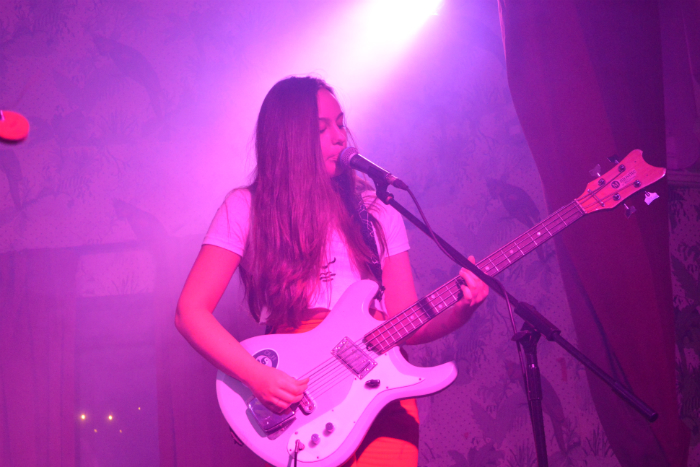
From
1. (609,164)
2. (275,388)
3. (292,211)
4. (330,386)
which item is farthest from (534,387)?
(609,164)

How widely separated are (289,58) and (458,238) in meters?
1.36

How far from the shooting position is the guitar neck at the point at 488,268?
55.6 inches

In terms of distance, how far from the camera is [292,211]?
5.15ft

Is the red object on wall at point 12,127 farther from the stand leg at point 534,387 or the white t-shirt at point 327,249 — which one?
the stand leg at point 534,387

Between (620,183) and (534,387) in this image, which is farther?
(620,183)

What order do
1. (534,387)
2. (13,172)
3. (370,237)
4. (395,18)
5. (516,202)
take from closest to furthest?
(534,387)
(370,237)
(516,202)
(13,172)
(395,18)

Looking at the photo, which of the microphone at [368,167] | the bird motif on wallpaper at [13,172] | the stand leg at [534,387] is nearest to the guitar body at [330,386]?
the stand leg at [534,387]

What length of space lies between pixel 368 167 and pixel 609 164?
1017mm

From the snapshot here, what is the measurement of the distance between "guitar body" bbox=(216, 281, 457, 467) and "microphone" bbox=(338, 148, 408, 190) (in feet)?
1.11

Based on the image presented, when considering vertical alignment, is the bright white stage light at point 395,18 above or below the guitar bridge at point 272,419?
above

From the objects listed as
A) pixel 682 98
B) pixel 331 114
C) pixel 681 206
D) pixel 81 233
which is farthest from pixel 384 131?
pixel 81 233

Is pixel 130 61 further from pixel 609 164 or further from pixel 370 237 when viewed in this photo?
pixel 609 164

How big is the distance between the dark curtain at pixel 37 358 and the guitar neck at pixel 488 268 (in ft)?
5.64

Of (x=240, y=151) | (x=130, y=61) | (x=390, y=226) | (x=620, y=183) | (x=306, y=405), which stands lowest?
(x=306, y=405)
